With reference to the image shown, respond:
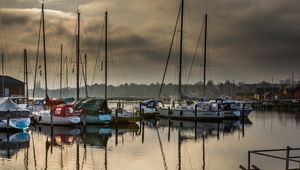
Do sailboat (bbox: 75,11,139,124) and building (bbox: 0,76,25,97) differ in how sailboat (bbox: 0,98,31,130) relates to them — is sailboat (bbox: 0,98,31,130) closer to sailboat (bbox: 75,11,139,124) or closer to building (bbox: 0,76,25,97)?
sailboat (bbox: 75,11,139,124)

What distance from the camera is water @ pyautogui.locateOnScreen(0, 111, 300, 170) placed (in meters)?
31.1

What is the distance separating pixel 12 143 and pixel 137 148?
1232 cm

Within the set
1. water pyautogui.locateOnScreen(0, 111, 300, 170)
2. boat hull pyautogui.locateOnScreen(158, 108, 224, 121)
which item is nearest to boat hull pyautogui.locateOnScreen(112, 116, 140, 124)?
water pyautogui.locateOnScreen(0, 111, 300, 170)

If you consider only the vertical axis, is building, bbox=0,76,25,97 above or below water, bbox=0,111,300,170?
above

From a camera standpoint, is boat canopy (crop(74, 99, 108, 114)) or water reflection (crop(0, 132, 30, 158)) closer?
water reflection (crop(0, 132, 30, 158))

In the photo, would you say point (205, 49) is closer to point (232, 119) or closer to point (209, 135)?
point (232, 119)

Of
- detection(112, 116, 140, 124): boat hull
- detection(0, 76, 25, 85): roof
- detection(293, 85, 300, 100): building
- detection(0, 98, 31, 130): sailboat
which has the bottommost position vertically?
detection(112, 116, 140, 124): boat hull

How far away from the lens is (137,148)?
39625mm

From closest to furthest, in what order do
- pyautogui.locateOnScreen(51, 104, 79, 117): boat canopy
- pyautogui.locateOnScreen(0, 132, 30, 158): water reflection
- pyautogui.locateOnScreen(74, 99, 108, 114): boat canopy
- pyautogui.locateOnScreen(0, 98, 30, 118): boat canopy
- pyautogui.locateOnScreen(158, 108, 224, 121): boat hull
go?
pyautogui.locateOnScreen(0, 132, 30, 158): water reflection
pyautogui.locateOnScreen(0, 98, 30, 118): boat canopy
pyautogui.locateOnScreen(51, 104, 79, 117): boat canopy
pyautogui.locateOnScreen(74, 99, 108, 114): boat canopy
pyautogui.locateOnScreen(158, 108, 224, 121): boat hull

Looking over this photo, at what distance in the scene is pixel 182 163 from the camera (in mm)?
31938

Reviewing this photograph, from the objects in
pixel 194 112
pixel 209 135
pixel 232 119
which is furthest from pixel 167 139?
pixel 232 119

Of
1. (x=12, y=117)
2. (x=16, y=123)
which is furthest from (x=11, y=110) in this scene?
(x=16, y=123)

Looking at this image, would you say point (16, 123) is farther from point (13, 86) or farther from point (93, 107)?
point (13, 86)

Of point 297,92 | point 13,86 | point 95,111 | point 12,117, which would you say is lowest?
point 12,117
